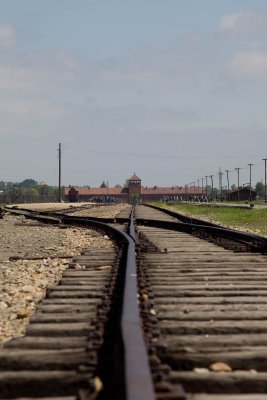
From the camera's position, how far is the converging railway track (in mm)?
2693

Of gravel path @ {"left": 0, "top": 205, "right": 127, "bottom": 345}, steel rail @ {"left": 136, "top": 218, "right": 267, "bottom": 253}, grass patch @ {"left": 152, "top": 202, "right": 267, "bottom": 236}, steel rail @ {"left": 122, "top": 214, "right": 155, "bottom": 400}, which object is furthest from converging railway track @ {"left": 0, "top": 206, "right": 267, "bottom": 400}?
grass patch @ {"left": 152, "top": 202, "right": 267, "bottom": 236}

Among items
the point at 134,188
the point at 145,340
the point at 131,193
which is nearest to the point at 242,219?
the point at 145,340

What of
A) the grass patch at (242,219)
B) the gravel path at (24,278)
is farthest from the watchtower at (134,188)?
the gravel path at (24,278)

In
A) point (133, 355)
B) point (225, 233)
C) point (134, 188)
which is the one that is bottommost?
point (225, 233)

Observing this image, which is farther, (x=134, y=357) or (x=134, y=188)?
(x=134, y=188)

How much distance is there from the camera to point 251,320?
14.0ft

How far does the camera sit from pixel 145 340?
3.36m

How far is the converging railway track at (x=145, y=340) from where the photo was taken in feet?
8.84

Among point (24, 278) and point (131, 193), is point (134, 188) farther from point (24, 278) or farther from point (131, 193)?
point (24, 278)

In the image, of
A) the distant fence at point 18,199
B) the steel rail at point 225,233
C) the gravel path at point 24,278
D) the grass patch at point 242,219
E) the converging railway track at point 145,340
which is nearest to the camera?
the converging railway track at point 145,340

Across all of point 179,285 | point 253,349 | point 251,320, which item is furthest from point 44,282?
point 253,349

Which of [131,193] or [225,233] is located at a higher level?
[131,193]

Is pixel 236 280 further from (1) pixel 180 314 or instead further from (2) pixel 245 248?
(2) pixel 245 248

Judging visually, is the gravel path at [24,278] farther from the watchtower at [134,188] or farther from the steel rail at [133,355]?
the watchtower at [134,188]
